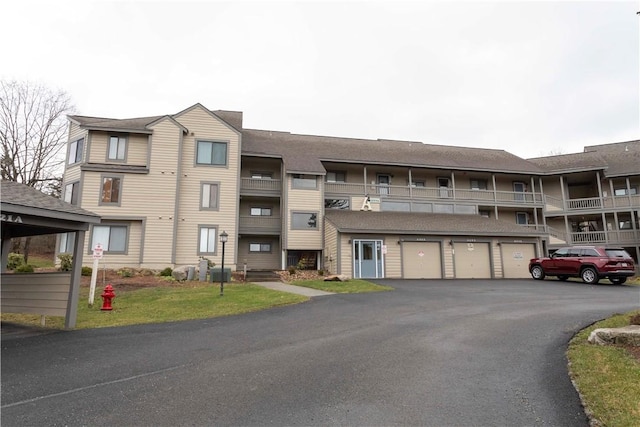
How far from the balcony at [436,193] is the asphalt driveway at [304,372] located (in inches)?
660

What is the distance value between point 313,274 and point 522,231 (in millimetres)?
14006

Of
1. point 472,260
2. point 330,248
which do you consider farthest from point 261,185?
point 472,260

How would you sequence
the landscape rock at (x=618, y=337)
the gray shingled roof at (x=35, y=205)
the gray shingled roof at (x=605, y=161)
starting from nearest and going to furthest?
the landscape rock at (x=618, y=337), the gray shingled roof at (x=35, y=205), the gray shingled roof at (x=605, y=161)

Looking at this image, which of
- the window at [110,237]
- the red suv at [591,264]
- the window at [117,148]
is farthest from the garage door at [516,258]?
the window at [117,148]

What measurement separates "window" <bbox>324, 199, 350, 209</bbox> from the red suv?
12.5 m

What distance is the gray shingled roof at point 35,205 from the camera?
23.2 feet

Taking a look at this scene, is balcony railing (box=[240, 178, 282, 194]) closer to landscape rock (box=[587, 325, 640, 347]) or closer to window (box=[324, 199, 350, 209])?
window (box=[324, 199, 350, 209])

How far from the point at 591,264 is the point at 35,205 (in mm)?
22193

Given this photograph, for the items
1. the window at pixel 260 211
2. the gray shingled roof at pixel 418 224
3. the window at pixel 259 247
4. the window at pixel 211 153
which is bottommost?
the window at pixel 259 247

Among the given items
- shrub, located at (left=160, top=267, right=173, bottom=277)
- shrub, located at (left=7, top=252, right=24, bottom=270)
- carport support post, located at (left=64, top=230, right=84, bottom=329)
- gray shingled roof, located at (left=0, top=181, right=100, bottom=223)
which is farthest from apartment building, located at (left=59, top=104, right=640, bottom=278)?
gray shingled roof, located at (left=0, top=181, right=100, bottom=223)

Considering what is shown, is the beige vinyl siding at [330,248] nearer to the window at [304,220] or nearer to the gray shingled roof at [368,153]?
the window at [304,220]

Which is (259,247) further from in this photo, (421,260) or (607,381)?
(607,381)

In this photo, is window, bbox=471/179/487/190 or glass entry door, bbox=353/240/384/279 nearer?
glass entry door, bbox=353/240/384/279

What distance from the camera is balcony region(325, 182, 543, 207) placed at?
82.9 feet
